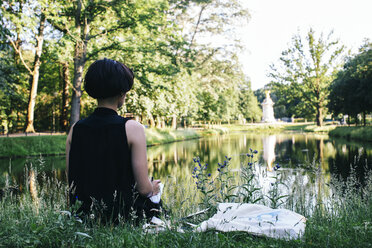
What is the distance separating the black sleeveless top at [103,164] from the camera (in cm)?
241

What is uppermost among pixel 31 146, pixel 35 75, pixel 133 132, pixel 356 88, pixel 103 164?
pixel 35 75

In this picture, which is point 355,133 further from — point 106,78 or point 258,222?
point 106,78

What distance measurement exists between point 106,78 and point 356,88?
27426 millimetres

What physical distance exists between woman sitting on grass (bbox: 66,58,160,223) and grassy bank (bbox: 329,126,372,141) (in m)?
22.2

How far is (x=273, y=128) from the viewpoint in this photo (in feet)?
166

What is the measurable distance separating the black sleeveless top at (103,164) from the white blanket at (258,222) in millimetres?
736

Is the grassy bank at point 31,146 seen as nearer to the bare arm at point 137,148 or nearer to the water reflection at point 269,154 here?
the water reflection at point 269,154

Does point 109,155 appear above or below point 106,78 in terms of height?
below

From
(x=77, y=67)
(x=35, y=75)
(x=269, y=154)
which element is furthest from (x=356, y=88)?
(x=35, y=75)

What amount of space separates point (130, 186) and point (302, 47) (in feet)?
129

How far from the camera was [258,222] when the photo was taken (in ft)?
8.46

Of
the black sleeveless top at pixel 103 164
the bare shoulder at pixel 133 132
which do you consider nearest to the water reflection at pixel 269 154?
the black sleeveless top at pixel 103 164

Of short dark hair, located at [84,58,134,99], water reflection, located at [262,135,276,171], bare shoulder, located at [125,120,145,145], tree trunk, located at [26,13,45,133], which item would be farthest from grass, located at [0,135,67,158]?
bare shoulder, located at [125,120,145,145]

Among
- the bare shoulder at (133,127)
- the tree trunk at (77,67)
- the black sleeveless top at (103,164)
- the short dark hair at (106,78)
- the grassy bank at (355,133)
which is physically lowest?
the grassy bank at (355,133)
